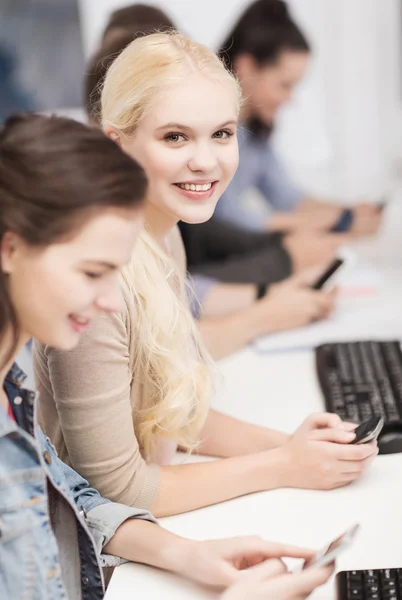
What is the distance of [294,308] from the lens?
1.59 meters

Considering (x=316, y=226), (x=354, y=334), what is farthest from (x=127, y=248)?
(x=316, y=226)

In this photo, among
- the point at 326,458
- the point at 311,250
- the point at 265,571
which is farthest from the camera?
the point at 311,250

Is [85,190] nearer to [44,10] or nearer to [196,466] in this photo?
[196,466]

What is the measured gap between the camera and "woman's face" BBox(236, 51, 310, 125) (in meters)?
2.08

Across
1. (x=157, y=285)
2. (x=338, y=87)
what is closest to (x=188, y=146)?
(x=157, y=285)

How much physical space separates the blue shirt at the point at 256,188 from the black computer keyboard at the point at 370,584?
1.48 meters

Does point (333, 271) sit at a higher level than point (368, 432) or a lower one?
lower

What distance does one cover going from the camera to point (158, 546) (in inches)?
34.0

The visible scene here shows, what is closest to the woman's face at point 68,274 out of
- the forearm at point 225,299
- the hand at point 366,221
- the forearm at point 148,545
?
the forearm at point 148,545

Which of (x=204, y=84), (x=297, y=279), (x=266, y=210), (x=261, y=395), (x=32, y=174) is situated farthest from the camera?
(x=266, y=210)

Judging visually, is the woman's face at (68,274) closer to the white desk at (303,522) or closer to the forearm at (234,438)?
the white desk at (303,522)

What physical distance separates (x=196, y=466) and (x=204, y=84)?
1.54 feet

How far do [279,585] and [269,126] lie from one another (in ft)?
5.69

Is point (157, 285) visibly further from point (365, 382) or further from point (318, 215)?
point (318, 215)
